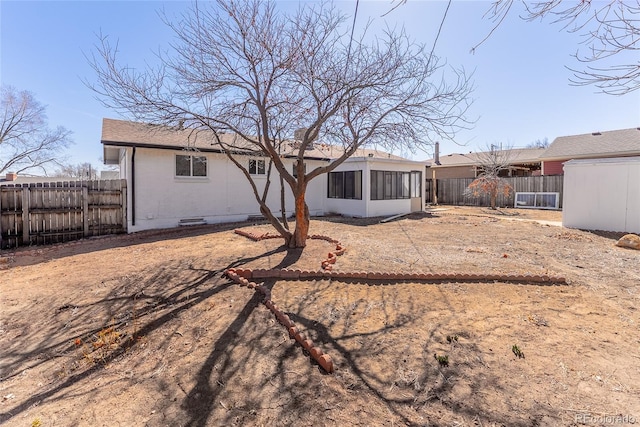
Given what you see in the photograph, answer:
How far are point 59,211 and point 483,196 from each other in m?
20.9

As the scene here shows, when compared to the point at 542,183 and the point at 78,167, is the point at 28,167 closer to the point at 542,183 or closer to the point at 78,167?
the point at 78,167

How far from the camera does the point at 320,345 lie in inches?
119

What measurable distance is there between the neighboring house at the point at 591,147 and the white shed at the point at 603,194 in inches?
415

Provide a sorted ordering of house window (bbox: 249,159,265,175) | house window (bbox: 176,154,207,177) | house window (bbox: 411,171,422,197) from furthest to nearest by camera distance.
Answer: house window (bbox: 411,171,422,197) → house window (bbox: 249,159,265,175) → house window (bbox: 176,154,207,177)

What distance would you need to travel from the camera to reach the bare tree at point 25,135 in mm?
21812

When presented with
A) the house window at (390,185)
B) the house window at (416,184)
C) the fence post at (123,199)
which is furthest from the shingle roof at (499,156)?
the fence post at (123,199)

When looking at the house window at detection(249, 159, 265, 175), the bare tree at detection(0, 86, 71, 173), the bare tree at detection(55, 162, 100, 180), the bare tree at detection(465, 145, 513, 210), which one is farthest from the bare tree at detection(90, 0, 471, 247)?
the bare tree at detection(55, 162, 100, 180)

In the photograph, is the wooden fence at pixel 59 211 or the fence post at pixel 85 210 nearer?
the wooden fence at pixel 59 211

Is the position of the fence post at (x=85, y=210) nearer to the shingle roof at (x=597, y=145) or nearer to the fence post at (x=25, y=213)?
the fence post at (x=25, y=213)

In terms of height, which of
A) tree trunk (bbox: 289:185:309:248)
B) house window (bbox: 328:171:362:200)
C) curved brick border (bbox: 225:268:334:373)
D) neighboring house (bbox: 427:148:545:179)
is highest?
neighboring house (bbox: 427:148:545:179)

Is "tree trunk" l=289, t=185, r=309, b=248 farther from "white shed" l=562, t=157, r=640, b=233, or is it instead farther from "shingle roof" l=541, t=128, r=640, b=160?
"shingle roof" l=541, t=128, r=640, b=160

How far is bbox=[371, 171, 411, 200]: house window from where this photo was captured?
1391cm

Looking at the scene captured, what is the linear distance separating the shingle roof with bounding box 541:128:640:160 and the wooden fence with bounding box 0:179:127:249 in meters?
23.7

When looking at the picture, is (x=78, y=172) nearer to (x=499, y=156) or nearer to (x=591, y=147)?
(x=499, y=156)
